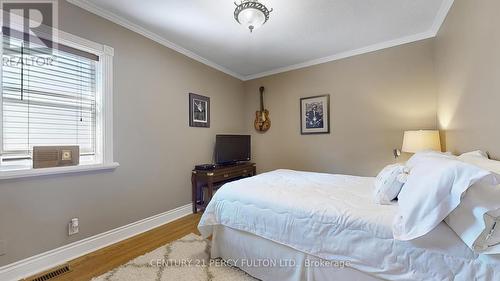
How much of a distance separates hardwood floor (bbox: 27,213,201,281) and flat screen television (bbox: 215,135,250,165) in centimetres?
112

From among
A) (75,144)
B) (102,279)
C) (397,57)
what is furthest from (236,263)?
(397,57)

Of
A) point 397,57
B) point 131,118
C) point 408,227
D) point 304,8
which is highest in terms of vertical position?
point 304,8

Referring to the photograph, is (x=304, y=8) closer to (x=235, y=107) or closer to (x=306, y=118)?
(x=306, y=118)

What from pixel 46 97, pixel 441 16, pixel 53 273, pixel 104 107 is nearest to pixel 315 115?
pixel 441 16

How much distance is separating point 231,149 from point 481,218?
3102mm

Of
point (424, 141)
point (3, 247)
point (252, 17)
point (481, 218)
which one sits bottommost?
point (3, 247)

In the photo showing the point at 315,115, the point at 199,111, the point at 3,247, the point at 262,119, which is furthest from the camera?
the point at 262,119

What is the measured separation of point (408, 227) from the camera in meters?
1.07

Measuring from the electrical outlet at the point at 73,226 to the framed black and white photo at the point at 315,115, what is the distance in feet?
10.8

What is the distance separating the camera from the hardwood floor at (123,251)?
5.91 ft

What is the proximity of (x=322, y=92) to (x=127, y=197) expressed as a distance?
10.7ft

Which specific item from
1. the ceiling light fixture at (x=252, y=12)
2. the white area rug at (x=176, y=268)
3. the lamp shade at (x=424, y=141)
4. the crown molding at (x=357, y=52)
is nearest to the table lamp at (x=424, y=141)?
the lamp shade at (x=424, y=141)

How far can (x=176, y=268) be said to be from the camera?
1813 mm

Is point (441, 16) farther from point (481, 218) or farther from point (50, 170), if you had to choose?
point (50, 170)
